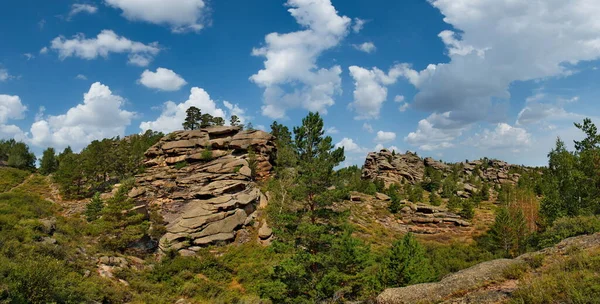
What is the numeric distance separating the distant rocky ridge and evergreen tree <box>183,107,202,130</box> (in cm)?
5488

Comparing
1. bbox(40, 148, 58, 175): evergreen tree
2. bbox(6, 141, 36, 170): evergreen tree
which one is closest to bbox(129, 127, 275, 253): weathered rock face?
bbox(40, 148, 58, 175): evergreen tree

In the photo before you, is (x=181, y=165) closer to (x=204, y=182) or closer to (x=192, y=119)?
(x=204, y=182)

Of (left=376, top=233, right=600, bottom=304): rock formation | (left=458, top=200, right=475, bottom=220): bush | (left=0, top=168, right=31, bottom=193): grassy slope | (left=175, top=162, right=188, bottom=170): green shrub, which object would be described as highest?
(left=175, top=162, right=188, bottom=170): green shrub

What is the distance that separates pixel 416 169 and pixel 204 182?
79.6 m

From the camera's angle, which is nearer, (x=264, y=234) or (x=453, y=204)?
(x=264, y=234)

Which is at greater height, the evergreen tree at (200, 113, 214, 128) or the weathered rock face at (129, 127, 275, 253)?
the evergreen tree at (200, 113, 214, 128)

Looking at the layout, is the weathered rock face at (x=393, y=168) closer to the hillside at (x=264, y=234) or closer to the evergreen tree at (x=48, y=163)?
the hillside at (x=264, y=234)

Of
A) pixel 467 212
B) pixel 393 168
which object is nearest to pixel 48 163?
pixel 467 212

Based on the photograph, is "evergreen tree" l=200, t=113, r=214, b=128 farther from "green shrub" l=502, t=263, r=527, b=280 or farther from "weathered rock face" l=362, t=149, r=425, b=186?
"green shrub" l=502, t=263, r=527, b=280

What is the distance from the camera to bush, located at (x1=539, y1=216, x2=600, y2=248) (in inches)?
936

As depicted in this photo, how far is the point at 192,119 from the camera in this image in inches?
3150

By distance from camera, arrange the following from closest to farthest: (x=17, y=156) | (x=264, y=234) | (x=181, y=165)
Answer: (x=264, y=234) → (x=181, y=165) → (x=17, y=156)

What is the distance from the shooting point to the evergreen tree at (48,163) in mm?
64125

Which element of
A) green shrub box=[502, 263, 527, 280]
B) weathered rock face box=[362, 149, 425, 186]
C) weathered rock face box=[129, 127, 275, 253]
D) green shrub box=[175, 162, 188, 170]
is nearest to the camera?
green shrub box=[502, 263, 527, 280]
